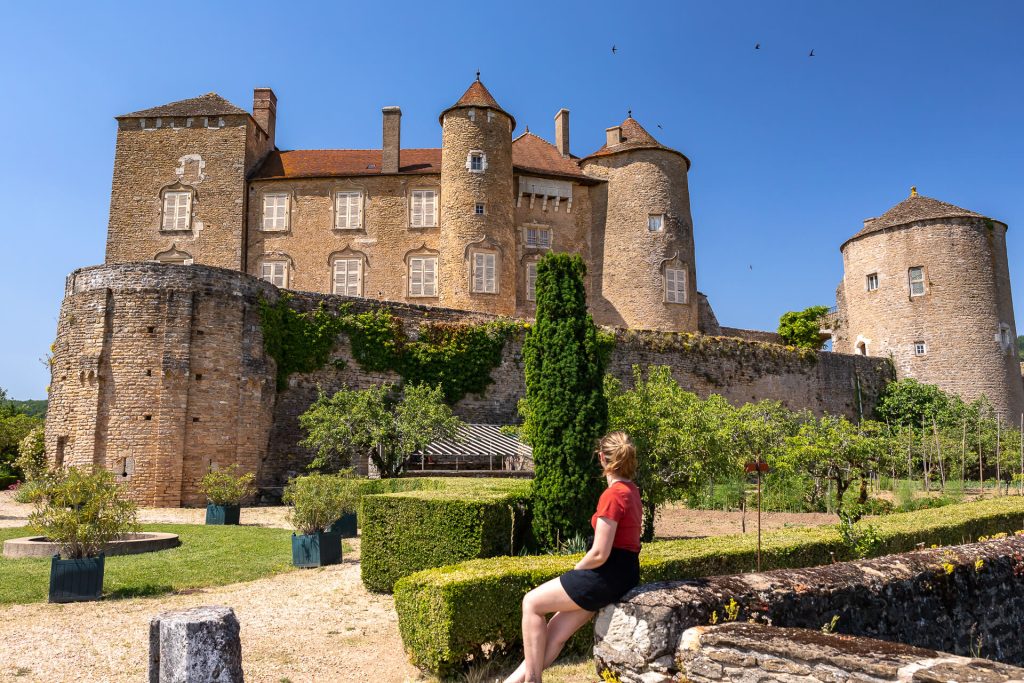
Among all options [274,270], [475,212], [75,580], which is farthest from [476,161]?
[75,580]

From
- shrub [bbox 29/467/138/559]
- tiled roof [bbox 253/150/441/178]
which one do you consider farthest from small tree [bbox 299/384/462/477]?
tiled roof [bbox 253/150/441/178]

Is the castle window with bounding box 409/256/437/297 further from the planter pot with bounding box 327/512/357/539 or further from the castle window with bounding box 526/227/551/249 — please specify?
the planter pot with bounding box 327/512/357/539

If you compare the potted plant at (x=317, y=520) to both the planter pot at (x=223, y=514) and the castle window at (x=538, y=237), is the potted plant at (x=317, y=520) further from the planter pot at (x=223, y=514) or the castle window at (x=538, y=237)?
the castle window at (x=538, y=237)

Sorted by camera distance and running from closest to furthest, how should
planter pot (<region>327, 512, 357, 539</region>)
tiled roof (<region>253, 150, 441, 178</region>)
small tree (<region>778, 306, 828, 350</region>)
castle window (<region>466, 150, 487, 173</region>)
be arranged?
planter pot (<region>327, 512, 357, 539</region>)
castle window (<region>466, 150, 487, 173</region>)
tiled roof (<region>253, 150, 441, 178</region>)
small tree (<region>778, 306, 828, 350</region>)

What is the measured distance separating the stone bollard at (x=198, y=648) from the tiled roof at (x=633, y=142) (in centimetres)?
3134

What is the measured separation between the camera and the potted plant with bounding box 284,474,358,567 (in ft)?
36.9

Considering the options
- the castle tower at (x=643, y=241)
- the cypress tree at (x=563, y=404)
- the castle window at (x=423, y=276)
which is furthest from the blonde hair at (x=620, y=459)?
the castle tower at (x=643, y=241)

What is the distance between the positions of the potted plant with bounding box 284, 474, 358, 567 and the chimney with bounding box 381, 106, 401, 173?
22885 millimetres

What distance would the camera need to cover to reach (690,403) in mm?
14367

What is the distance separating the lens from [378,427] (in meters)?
19.1

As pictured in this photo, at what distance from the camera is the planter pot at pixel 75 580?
877cm

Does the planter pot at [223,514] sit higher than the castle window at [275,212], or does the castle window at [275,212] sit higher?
the castle window at [275,212]

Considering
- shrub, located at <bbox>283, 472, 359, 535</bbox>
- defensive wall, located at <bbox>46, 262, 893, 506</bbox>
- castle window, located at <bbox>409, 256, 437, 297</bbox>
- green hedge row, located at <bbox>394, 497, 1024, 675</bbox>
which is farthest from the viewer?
castle window, located at <bbox>409, 256, 437, 297</bbox>

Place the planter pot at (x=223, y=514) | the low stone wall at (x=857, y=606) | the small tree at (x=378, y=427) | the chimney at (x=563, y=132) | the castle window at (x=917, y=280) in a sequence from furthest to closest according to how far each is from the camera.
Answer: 1. the chimney at (x=563, y=132)
2. the castle window at (x=917, y=280)
3. the small tree at (x=378, y=427)
4. the planter pot at (x=223, y=514)
5. the low stone wall at (x=857, y=606)
